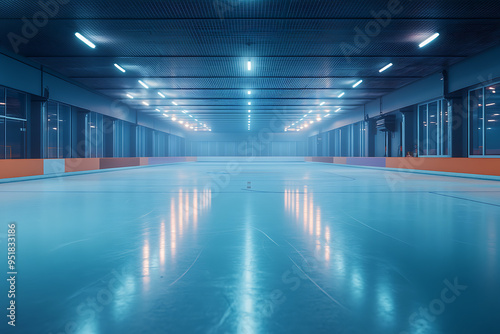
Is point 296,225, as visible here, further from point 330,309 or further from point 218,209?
point 330,309

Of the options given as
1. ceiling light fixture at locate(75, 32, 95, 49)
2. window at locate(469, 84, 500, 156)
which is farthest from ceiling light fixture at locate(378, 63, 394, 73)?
ceiling light fixture at locate(75, 32, 95, 49)

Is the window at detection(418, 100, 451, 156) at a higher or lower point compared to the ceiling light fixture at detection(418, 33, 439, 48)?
lower

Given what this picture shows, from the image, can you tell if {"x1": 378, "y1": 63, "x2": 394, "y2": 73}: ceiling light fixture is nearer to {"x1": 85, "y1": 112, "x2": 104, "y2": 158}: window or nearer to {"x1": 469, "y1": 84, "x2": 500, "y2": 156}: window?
{"x1": 469, "y1": 84, "x2": 500, "y2": 156}: window

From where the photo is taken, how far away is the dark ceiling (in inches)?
392

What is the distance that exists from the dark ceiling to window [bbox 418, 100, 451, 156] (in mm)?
2378

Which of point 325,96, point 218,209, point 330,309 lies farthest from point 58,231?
point 325,96

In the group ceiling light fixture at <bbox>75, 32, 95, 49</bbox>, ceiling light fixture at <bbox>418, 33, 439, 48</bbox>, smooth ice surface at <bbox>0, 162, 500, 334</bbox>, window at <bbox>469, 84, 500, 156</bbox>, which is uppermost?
ceiling light fixture at <bbox>418, 33, 439, 48</bbox>

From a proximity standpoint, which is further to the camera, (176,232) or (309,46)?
(309,46)

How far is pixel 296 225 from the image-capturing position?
5.17m

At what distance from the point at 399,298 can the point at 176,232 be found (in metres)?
3.18

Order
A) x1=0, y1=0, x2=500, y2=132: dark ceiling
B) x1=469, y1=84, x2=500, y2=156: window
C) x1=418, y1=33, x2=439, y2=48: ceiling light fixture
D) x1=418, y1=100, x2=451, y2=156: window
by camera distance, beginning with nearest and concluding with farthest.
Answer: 1. x1=0, y1=0, x2=500, y2=132: dark ceiling
2. x1=418, y1=33, x2=439, y2=48: ceiling light fixture
3. x1=469, y1=84, x2=500, y2=156: window
4. x1=418, y1=100, x2=451, y2=156: window

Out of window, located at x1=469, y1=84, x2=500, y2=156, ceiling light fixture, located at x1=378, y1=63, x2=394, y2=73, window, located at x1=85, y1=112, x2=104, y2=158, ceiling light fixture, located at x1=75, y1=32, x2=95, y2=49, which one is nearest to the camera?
ceiling light fixture, located at x1=75, y1=32, x2=95, y2=49

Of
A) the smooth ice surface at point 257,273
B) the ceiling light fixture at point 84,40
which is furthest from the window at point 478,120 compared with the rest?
the ceiling light fixture at point 84,40

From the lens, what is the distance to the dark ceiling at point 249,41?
9961mm
